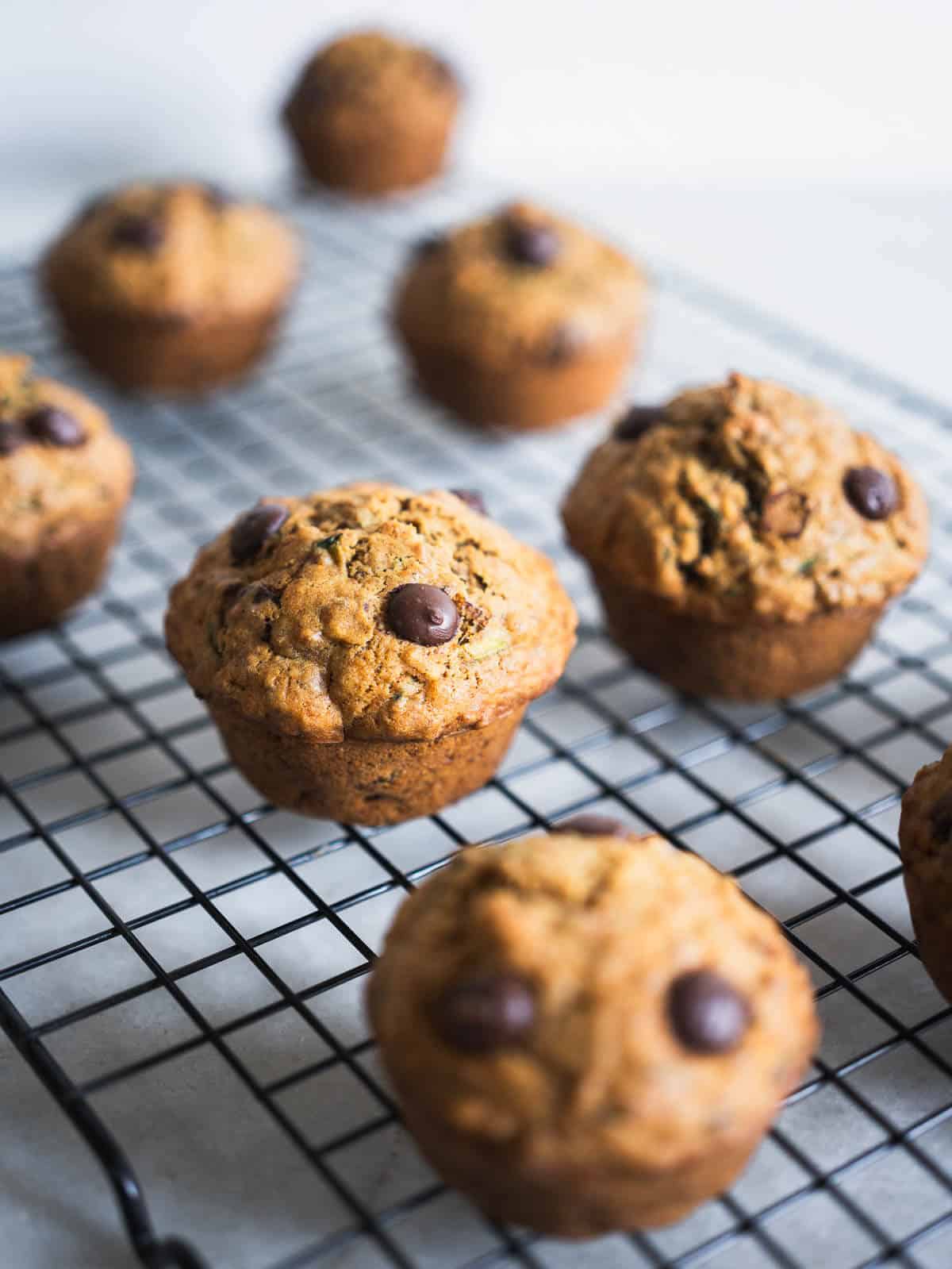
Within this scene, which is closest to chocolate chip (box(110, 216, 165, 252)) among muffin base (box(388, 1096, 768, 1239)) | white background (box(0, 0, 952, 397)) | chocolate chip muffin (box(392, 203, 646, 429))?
chocolate chip muffin (box(392, 203, 646, 429))

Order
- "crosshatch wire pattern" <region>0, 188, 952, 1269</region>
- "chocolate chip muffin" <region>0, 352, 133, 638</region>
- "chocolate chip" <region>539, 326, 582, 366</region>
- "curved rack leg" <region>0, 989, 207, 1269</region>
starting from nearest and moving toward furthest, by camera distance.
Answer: "curved rack leg" <region>0, 989, 207, 1269</region> → "crosshatch wire pattern" <region>0, 188, 952, 1269</region> → "chocolate chip muffin" <region>0, 352, 133, 638</region> → "chocolate chip" <region>539, 326, 582, 366</region>

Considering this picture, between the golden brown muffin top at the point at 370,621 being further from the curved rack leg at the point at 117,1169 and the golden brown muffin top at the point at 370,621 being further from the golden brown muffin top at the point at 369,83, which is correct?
the golden brown muffin top at the point at 369,83

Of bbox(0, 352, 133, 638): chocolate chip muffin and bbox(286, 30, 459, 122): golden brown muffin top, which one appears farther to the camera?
bbox(286, 30, 459, 122): golden brown muffin top

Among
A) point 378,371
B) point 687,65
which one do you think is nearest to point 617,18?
point 687,65

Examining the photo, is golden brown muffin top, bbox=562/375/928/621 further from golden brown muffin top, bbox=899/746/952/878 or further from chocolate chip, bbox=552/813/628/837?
chocolate chip, bbox=552/813/628/837

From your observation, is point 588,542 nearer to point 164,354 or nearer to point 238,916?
point 238,916

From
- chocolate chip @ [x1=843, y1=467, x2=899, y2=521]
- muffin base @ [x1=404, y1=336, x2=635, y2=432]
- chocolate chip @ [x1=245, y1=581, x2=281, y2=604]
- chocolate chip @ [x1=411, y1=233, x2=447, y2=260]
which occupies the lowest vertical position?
muffin base @ [x1=404, y1=336, x2=635, y2=432]

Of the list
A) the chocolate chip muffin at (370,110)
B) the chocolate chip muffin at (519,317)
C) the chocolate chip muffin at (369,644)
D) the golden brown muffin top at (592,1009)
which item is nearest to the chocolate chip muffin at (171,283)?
the chocolate chip muffin at (519,317)

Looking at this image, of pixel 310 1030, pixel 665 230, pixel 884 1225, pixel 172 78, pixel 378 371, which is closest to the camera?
pixel 884 1225
